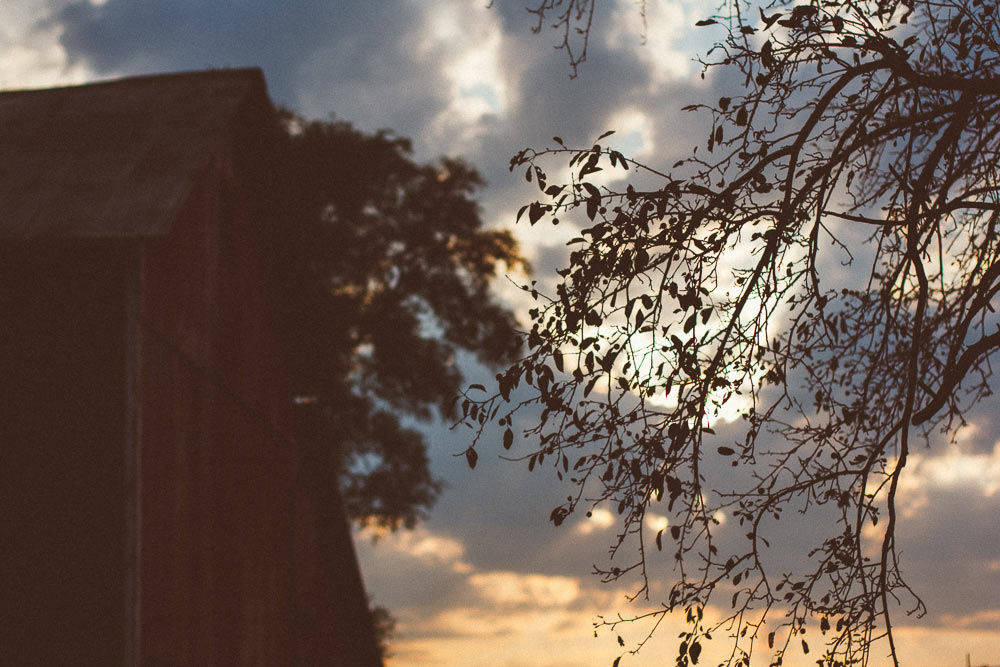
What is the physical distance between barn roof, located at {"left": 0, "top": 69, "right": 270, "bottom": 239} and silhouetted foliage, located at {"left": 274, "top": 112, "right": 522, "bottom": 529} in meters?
8.05

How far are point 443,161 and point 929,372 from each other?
1634 centimetres

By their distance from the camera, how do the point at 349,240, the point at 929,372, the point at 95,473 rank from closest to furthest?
the point at 929,372 → the point at 95,473 → the point at 349,240

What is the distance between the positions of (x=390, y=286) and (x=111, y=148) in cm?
1220

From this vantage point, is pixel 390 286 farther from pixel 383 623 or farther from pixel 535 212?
pixel 535 212

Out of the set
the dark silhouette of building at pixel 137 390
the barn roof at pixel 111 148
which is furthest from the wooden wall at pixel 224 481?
the barn roof at pixel 111 148

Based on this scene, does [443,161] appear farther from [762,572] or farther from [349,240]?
[762,572]

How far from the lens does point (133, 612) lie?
8.73 meters

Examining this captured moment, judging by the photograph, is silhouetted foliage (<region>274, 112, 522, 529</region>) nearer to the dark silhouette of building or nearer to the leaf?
the dark silhouette of building

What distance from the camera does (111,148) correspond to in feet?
36.9

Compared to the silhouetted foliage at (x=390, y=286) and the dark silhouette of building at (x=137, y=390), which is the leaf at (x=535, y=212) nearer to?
the dark silhouette of building at (x=137, y=390)

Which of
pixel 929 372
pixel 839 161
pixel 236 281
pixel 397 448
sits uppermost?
pixel 397 448

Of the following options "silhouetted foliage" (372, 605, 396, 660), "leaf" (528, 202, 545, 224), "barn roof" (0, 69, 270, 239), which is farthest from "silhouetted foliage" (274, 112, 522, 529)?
"leaf" (528, 202, 545, 224)

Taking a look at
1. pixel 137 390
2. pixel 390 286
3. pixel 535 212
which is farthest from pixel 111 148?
pixel 390 286

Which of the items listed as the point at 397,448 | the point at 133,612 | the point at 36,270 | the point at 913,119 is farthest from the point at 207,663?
the point at 397,448
